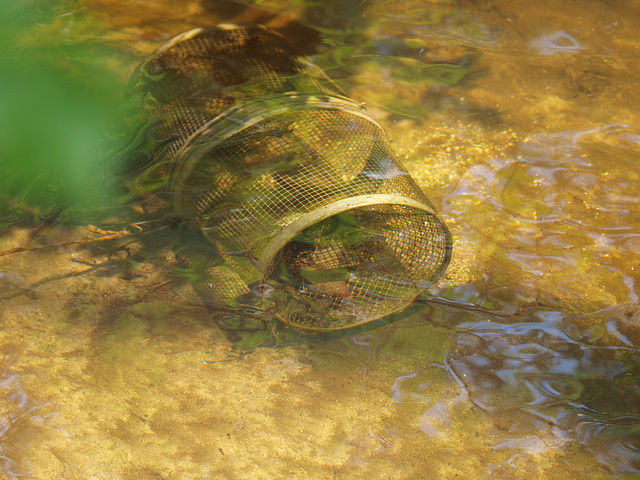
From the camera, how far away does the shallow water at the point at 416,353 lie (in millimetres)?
2016

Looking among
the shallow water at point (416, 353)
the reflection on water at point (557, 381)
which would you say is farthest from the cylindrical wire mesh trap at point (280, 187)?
the reflection on water at point (557, 381)

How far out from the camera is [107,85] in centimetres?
357

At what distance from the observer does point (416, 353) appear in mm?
2424

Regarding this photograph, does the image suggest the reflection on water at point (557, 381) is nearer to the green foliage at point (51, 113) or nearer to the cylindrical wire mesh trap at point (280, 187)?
the cylindrical wire mesh trap at point (280, 187)

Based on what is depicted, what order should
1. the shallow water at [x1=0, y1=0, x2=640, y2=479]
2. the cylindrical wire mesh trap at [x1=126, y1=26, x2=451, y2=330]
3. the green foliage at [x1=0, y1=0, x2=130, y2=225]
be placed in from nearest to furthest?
the shallow water at [x1=0, y1=0, x2=640, y2=479] → the cylindrical wire mesh trap at [x1=126, y1=26, x2=451, y2=330] → the green foliage at [x1=0, y1=0, x2=130, y2=225]

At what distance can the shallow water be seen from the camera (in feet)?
6.61

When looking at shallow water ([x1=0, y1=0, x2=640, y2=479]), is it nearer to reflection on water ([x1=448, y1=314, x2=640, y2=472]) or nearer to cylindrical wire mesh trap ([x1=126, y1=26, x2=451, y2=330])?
reflection on water ([x1=448, y1=314, x2=640, y2=472])

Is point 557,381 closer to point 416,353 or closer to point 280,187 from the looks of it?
point 416,353

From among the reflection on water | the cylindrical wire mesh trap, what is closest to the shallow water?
the reflection on water

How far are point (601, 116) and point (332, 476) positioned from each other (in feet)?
10.2

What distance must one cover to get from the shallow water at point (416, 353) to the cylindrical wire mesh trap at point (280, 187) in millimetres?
197

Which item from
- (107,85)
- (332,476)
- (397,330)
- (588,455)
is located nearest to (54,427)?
(332,476)

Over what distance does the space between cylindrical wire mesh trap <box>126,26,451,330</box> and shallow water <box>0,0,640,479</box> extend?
0.20 meters

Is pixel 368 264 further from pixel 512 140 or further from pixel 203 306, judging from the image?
pixel 512 140
